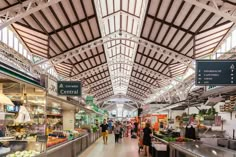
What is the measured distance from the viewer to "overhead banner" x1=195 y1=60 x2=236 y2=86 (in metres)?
7.67

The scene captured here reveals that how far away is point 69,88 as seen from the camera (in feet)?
37.3

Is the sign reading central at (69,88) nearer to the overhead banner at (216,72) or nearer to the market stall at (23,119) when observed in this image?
the market stall at (23,119)

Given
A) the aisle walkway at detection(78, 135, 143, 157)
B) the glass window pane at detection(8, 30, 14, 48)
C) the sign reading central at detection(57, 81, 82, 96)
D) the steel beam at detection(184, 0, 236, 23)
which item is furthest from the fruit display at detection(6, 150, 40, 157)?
the glass window pane at detection(8, 30, 14, 48)

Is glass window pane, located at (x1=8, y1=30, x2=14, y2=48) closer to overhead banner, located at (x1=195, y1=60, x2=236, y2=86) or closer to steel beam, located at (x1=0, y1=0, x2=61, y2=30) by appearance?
steel beam, located at (x1=0, y1=0, x2=61, y2=30)

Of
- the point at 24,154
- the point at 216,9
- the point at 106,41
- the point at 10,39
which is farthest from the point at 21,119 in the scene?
the point at 106,41

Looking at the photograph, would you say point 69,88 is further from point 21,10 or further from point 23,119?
point 23,119

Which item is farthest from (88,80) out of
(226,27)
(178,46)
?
(226,27)

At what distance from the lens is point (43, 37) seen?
14.8m

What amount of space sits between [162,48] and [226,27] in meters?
4.24

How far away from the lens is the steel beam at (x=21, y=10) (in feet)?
32.2

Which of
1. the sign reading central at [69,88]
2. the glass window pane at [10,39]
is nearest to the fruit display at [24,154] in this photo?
the sign reading central at [69,88]

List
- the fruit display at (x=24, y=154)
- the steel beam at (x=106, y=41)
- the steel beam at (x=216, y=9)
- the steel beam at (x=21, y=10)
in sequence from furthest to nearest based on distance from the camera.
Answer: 1. the steel beam at (x=106, y=41)
2. the steel beam at (x=21, y=10)
3. the steel beam at (x=216, y=9)
4. the fruit display at (x=24, y=154)

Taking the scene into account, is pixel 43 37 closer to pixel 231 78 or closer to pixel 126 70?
pixel 231 78

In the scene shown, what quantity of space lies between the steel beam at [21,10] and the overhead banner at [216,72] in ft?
17.2
